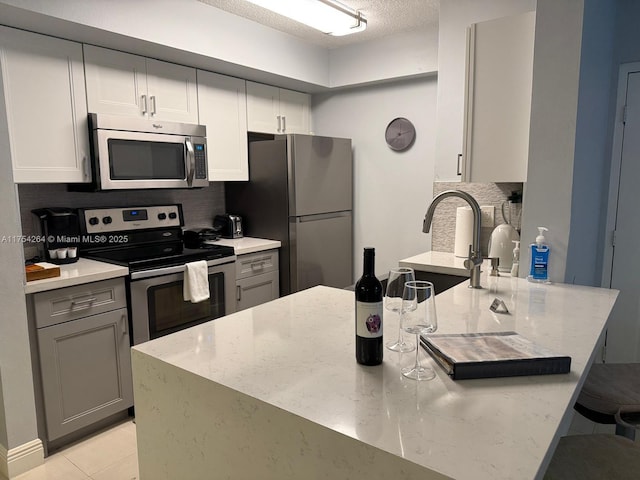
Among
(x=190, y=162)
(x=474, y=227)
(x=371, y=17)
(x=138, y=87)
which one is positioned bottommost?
(x=474, y=227)

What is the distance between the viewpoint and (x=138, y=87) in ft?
9.37

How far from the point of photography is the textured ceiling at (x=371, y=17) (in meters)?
2.92

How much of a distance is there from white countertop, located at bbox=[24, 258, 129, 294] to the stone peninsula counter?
1.18 meters

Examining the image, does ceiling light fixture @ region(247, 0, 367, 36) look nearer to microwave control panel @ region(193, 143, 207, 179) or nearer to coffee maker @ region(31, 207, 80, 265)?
microwave control panel @ region(193, 143, 207, 179)

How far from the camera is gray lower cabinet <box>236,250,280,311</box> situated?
3.24m

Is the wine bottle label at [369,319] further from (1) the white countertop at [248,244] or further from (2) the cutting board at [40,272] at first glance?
(1) the white countertop at [248,244]

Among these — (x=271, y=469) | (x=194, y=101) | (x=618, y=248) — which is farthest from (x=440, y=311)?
(x=194, y=101)

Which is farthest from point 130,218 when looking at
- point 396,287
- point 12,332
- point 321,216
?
point 396,287

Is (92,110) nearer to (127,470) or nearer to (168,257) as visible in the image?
(168,257)

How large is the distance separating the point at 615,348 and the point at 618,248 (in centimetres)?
64

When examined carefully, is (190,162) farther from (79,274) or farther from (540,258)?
(540,258)

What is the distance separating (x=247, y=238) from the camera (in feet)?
12.0

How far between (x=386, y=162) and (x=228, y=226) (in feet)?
4.76

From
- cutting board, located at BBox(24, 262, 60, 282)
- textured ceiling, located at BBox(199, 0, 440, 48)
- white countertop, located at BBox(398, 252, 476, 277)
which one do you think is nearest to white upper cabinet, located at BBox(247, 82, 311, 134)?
textured ceiling, located at BBox(199, 0, 440, 48)
